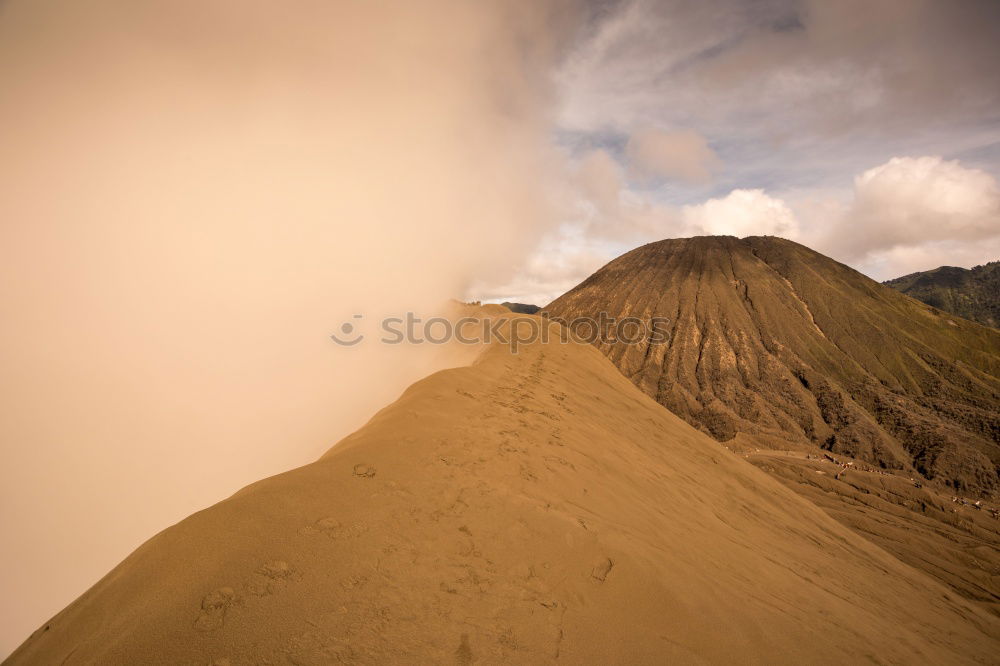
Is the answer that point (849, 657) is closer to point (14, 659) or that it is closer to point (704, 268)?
point (14, 659)

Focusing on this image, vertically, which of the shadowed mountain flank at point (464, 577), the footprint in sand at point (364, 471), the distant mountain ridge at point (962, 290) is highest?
the distant mountain ridge at point (962, 290)

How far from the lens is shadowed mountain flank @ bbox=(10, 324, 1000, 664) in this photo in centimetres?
240

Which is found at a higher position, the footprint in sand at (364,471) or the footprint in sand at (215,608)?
the footprint in sand at (364,471)

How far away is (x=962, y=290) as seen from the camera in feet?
427

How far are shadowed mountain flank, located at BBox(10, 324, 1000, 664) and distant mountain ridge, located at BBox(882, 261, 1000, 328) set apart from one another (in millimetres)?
145141

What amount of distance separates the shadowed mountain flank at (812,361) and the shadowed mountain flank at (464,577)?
32158 millimetres

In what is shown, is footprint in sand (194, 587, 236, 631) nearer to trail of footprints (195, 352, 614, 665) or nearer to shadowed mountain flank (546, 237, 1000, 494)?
trail of footprints (195, 352, 614, 665)

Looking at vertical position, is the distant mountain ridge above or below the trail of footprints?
above

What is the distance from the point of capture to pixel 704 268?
2258 inches

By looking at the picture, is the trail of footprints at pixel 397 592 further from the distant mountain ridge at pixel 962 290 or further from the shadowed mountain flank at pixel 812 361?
the distant mountain ridge at pixel 962 290

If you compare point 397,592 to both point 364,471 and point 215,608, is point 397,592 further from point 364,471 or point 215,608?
point 364,471

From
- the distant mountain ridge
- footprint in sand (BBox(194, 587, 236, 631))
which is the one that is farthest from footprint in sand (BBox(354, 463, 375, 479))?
the distant mountain ridge

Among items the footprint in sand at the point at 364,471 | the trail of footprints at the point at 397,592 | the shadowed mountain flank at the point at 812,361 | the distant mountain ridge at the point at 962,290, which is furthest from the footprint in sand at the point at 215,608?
the distant mountain ridge at the point at 962,290

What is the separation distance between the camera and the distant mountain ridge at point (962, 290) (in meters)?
107
